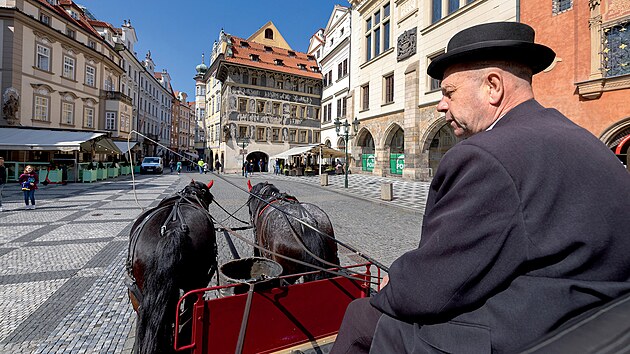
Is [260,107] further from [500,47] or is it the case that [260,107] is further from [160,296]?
[500,47]

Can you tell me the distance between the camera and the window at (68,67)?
979 inches

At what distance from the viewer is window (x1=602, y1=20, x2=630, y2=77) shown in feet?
32.0

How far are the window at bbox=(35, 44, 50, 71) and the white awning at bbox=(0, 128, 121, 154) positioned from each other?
20.1 feet

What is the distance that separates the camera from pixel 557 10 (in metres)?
11.4

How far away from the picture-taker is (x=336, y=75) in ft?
105

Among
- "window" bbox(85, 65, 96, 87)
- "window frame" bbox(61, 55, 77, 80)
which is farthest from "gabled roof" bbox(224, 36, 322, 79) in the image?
"window frame" bbox(61, 55, 77, 80)

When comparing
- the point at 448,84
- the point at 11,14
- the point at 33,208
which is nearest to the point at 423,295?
the point at 448,84

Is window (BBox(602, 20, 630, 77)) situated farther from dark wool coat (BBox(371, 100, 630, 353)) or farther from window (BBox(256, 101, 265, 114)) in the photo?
window (BBox(256, 101, 265, 114))

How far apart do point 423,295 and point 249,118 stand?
3563cm

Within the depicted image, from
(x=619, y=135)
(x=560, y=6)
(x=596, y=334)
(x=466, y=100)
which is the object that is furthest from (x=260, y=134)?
(x=596, y=334)

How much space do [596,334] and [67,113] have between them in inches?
1315

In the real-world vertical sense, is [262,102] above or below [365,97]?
above

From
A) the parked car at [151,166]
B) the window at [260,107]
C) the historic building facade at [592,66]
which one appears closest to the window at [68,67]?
the parked car at [151,166]

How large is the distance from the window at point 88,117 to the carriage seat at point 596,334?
114 ft
